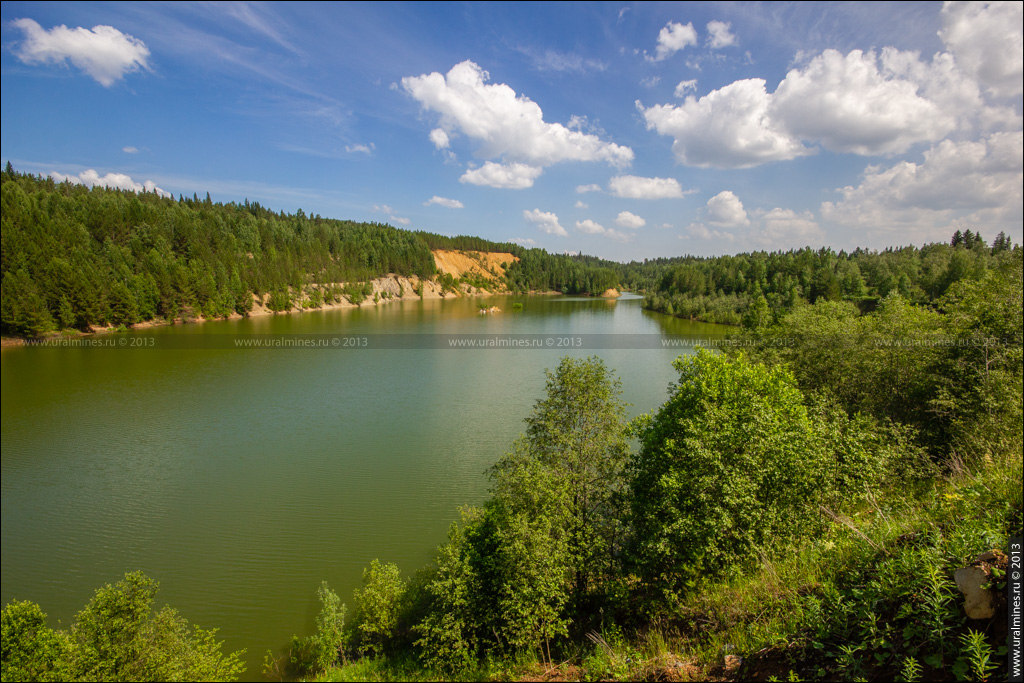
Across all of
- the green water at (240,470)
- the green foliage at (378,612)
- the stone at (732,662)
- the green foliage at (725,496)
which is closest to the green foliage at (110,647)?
the green water at (240,470)

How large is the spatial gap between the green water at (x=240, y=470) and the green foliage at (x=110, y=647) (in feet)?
5.45

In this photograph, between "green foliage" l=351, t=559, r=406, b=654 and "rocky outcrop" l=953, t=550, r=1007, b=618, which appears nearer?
"rocky outcrop" l=953, t=550, r=1007, b=618

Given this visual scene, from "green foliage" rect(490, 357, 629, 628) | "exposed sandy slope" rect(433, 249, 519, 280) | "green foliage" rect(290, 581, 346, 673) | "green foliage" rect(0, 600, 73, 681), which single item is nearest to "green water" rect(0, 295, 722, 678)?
"green foliage" rect(290, 581, 346, 673)

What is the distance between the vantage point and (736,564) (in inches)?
280

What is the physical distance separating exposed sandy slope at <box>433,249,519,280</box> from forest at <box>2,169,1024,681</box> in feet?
385

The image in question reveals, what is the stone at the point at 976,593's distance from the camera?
307 centimetres

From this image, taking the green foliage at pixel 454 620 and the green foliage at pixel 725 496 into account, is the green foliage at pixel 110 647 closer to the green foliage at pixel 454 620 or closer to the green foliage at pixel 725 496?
the green foliage at pixel 454 620

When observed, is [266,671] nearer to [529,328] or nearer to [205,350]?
[205,350]

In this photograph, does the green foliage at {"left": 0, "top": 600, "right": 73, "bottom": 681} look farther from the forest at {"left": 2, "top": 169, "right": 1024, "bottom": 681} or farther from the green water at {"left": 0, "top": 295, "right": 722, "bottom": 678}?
the green water at {"left": 0, "top": 295, "right": 722, "bottom": 678}

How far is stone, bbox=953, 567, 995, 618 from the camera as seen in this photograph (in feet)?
10.1

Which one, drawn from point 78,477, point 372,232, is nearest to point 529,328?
point 78,477

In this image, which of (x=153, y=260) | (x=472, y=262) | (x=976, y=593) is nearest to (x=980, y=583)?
(x=976, y=593)

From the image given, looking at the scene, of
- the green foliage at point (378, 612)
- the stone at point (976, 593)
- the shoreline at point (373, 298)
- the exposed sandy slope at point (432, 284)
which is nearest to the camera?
the stone at point (976, 593)

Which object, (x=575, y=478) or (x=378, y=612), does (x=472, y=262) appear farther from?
(x=378, y=612)
